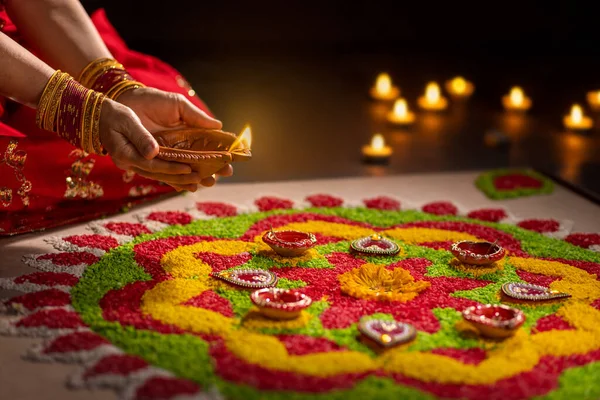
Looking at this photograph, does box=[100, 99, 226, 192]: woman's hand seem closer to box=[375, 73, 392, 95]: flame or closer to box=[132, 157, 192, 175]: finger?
box=[132, 157, 192, 175]: finger

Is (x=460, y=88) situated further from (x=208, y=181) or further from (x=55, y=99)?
(x=55, y=99)

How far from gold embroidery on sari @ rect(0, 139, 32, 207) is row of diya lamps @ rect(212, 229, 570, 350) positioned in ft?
2.19

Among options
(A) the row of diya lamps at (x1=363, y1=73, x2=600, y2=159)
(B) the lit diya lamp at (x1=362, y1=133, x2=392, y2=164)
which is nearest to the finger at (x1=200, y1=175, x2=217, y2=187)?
(B) the lit diya lamp at (x1=362, y1=133, x2=392, y2=164)

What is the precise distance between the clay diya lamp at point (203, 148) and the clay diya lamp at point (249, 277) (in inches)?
10.2

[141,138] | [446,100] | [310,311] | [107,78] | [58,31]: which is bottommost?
[310,311]

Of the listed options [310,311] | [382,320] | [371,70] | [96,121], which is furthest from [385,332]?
[371,70]

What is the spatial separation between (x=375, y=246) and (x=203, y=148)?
526mm

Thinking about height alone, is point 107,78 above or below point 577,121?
above

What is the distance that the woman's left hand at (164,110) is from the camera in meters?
2.28

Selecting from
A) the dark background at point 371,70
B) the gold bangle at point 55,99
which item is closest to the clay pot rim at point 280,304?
the gold bangle at point 55,99

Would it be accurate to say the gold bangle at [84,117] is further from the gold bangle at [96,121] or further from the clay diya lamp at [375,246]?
the clay diya lamp at [375,246]

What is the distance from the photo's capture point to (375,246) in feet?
7.16

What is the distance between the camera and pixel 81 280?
1939 millimetres

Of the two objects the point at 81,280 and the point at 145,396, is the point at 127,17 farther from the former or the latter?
the point at 145,396
